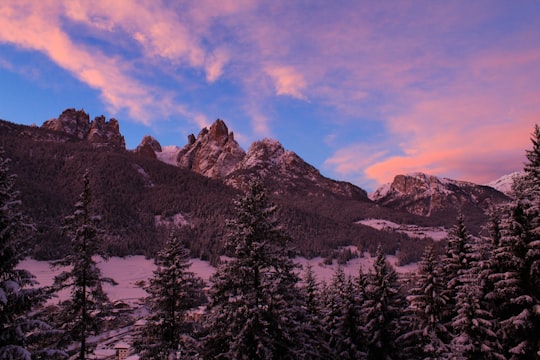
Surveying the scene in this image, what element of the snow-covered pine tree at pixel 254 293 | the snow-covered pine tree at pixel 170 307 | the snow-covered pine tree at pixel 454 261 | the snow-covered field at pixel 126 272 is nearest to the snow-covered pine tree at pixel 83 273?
the snow-covered pine tree at pixel 170 307

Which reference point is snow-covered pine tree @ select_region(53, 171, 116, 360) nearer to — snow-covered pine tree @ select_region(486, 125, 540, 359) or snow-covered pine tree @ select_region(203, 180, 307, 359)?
snow-covered pine tree @ select_region(203, 180, 307, 359)

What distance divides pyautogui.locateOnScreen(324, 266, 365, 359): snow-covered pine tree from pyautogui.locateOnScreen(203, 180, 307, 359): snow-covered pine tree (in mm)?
10906

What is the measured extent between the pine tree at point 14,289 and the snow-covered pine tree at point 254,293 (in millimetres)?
6912

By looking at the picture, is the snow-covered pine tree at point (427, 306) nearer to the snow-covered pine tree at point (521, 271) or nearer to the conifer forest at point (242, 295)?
the conifer forest at point (242, 295)

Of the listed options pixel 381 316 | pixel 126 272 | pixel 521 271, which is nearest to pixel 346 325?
pixel 381 316

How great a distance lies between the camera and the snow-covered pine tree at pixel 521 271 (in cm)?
1684

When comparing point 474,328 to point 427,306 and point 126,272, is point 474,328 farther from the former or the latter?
point 126,272

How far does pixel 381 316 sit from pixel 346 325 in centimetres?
286

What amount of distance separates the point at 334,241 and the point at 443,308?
16593 cm

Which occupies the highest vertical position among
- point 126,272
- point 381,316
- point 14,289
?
point 14,289

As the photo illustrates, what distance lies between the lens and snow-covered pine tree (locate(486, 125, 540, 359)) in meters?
16.8

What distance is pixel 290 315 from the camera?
58.8ft

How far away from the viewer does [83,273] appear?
19078 mm

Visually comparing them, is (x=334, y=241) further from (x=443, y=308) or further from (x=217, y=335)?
(x=217, y=335)
